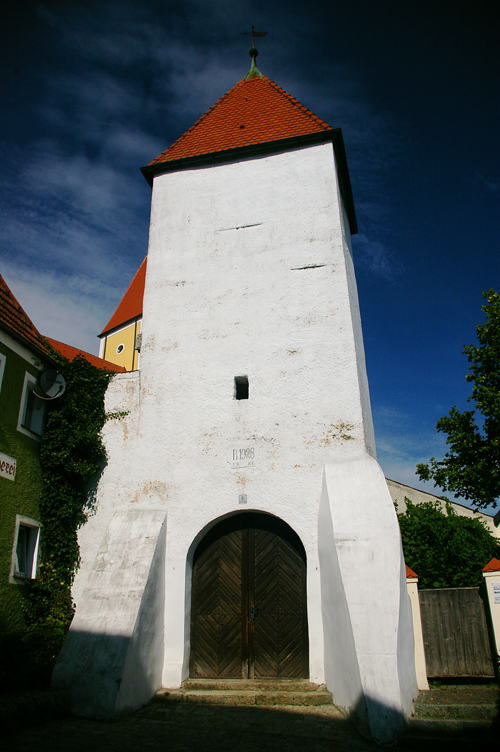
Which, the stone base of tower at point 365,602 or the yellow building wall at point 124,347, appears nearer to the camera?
the stone base of tower at point 365,602

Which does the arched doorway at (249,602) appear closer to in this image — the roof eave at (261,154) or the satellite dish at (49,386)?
the satellite dish at (49,386)

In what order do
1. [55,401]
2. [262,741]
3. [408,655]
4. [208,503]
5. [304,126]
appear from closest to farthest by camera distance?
[262,741] → [408,655] → [208,503] → [55,401] → [304,126]

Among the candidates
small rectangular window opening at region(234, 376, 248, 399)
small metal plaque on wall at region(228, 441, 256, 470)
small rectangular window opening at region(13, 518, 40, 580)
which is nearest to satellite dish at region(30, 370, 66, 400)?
small rectangular window opening at region(13, 518, 40, 580)

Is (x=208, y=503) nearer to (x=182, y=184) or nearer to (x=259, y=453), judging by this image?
(x=259, y=453)

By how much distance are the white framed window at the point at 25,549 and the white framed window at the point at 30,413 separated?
4.41ft

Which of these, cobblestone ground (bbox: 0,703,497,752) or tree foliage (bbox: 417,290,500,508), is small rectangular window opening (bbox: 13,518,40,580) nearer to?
cobblestone ground (bbox: 0,703,497,752)

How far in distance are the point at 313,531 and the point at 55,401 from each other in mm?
4895

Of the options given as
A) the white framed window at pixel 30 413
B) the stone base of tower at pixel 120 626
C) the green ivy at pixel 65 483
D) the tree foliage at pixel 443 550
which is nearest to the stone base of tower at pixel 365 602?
the stone base of tower at pixel 120 626

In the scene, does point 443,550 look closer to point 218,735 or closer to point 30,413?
point 218,735

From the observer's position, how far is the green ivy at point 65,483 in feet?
25.0

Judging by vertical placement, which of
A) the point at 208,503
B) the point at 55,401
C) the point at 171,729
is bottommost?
the point at 171,729

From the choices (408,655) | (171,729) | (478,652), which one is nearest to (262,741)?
(171,729)

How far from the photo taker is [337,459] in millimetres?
7551

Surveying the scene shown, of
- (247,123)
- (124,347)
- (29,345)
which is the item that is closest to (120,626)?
(29,345)
